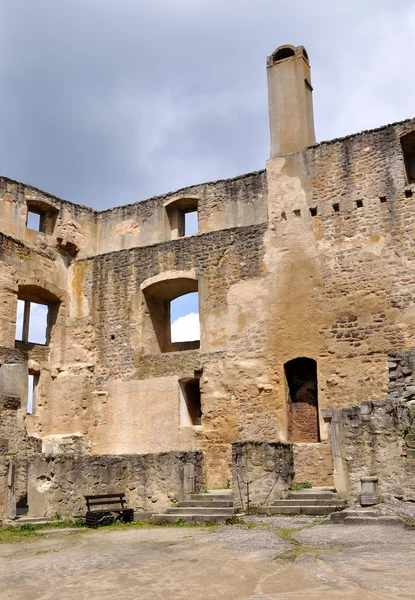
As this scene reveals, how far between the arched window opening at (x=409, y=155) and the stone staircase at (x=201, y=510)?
334 inches

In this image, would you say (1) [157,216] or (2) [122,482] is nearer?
(2) [122,482]

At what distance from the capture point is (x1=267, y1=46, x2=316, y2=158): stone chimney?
50.8 feet

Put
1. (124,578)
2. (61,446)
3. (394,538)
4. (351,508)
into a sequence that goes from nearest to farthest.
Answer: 1. (124,578)
2. (394,538)
3. (351,508)
4. (61,446)

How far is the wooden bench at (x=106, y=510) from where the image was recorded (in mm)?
9562

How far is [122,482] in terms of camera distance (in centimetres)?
1064

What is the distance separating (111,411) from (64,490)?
18.4 feet

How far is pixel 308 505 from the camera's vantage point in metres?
9.44

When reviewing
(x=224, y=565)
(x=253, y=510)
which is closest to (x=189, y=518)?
(x=253, y=510)

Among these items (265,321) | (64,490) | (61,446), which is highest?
(265,321)

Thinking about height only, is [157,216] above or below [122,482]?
above

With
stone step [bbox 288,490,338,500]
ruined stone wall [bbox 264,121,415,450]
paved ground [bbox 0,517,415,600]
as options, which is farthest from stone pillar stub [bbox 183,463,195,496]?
ruined stone wall [bbox 264,121,415,450]

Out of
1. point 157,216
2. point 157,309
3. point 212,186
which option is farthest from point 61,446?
point 212,186

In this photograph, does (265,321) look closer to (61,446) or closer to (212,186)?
(212,186)

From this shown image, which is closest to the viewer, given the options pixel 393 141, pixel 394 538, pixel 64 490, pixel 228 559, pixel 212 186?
pixel 228 559
